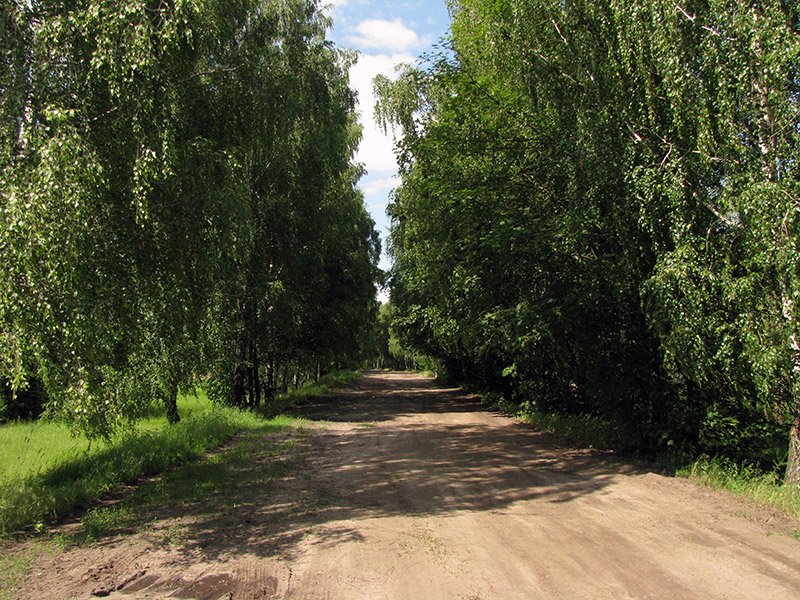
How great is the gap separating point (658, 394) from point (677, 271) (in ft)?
10.4

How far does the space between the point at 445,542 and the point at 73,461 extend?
6237 mm

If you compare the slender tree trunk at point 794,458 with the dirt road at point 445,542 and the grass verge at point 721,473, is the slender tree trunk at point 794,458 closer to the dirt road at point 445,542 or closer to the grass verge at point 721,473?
the grass verge at point 721,473

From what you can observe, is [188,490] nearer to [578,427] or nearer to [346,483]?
[346,483]

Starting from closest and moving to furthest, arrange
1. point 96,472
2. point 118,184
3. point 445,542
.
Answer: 1. point 445,542
2. point 118,184
3. point 96,472

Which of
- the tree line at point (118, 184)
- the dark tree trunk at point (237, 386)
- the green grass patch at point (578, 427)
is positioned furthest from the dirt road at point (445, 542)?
the dark tree trunk at point (237, 386)

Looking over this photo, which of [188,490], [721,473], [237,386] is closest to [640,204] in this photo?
[721,473]

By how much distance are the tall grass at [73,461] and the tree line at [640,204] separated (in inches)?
263

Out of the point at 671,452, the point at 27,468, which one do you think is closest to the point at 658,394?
the point at 671,452

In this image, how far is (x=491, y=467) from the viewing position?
31.1 ft

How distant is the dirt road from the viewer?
4496mm

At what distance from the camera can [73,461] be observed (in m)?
8.26

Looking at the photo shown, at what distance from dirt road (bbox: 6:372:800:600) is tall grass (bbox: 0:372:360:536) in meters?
1.31

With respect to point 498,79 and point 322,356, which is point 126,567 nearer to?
point 498,79

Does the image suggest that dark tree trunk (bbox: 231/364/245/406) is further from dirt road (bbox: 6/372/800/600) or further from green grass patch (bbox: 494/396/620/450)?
green grass patch (bbox: 494/396/620/450)
